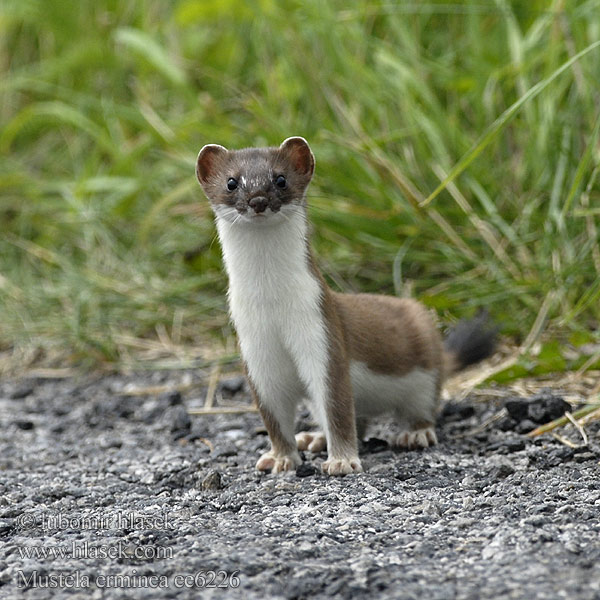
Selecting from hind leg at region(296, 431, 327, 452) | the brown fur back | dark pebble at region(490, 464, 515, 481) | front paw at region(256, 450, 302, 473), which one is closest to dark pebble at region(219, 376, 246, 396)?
hind leg at region(296, 431, 327, 452)

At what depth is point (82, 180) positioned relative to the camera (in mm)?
5652

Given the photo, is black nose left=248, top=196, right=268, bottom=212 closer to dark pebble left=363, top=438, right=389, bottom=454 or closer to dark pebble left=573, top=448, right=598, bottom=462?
dark pebble left=363, top=438, right=389, bottom=454

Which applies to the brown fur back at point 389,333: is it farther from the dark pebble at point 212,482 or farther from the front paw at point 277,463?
the dark pebble at point 212,482

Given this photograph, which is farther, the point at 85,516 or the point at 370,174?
the point at 370,174

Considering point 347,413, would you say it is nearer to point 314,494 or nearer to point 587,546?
point 314,494

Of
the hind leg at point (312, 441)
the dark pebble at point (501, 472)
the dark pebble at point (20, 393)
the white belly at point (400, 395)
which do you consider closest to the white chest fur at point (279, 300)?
the white belly at point (400, 395)

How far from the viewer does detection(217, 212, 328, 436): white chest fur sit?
3.04 metres

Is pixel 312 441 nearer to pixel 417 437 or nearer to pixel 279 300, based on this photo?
pixel 417 437

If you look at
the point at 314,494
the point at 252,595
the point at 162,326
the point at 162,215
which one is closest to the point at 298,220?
the point at 314,494

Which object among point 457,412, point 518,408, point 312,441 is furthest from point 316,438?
point 518,408

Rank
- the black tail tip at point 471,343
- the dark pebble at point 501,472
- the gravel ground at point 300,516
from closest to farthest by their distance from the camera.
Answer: the gravel ground at point 300,516 < the dark pebble at point 501,472 < the black tail tip at point 471,343

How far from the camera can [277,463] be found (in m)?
3.13

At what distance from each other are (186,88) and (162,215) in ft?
2.32

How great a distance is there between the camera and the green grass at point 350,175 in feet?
14.0
